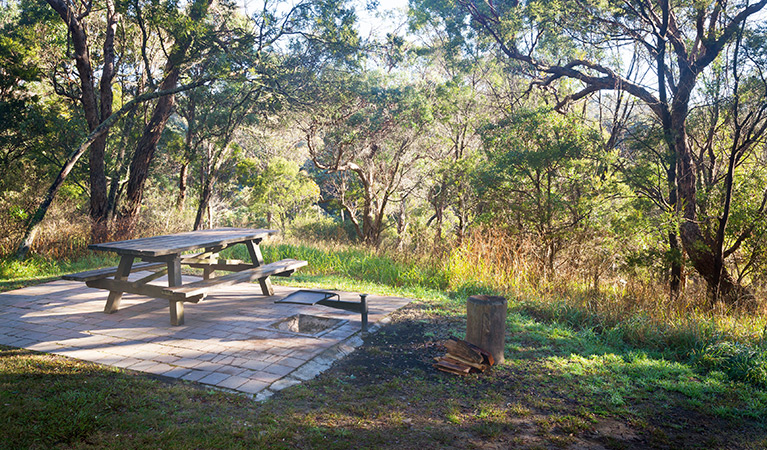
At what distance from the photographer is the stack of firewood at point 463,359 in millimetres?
3562

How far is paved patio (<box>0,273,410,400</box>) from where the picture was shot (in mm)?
3438

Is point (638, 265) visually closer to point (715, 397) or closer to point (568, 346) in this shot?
point (568, 346)

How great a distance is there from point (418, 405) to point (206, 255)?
381 centimetres

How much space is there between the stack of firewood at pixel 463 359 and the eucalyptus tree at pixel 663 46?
5.20 m

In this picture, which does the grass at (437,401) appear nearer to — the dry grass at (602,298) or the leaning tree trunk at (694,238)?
the dry grass at (602,298)

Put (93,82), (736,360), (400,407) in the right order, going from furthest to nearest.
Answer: (93,82), (736,360), (400,407)

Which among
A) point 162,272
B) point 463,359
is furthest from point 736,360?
point 162,272

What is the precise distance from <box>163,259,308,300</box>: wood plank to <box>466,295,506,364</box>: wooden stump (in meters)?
2.47

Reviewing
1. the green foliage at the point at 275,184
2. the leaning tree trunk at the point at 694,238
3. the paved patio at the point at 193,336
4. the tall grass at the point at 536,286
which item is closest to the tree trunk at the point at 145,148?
the tall grass at the point at 536,286

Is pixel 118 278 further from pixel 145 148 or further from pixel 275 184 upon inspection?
pixel 275 184

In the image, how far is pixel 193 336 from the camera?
4195 mm

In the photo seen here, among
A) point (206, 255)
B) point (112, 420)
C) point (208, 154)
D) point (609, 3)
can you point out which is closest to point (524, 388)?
point (112, 420)

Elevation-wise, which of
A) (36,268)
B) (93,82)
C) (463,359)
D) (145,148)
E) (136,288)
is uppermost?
(93,82)

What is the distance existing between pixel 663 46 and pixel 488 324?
270 inches
